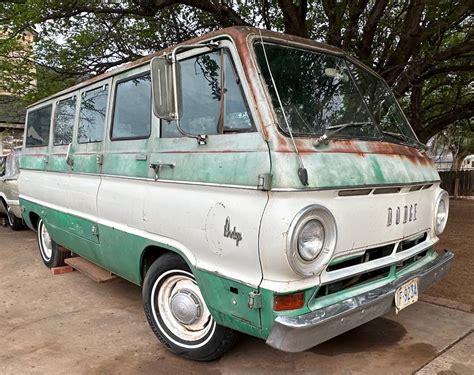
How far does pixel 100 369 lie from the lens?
3.29 metres

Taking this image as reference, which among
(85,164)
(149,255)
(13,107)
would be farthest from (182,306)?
(13,107)

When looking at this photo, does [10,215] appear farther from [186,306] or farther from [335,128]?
[335,128]

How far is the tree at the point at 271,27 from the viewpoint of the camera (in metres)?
7.13

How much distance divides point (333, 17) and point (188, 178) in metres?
5.26

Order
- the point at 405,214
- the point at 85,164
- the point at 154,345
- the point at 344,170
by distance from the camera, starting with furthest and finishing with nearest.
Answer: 1. the point at 85,164
2. the point at 154,345
3. the point at 405,214
4. the point at 344,170

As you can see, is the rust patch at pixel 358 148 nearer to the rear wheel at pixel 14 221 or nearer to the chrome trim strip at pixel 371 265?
the chrome trim strip at pixel 371 265

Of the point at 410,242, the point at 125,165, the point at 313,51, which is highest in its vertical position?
the point at 313,51

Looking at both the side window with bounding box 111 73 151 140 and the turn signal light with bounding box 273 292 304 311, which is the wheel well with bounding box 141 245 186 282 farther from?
the turn signal light with bounding box 273 292 304 311

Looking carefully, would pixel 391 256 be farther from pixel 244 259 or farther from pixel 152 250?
pixel 152 250

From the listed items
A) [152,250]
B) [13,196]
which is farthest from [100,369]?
[13,196]

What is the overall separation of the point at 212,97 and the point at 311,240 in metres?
1.19

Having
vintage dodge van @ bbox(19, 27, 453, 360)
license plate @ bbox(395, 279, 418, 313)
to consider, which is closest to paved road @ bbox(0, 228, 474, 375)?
vintage dodge van @ bbox(19, 27, 453, 360)

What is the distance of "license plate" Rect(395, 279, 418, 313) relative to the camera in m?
2.96

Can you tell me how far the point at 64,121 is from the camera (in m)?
5.19
